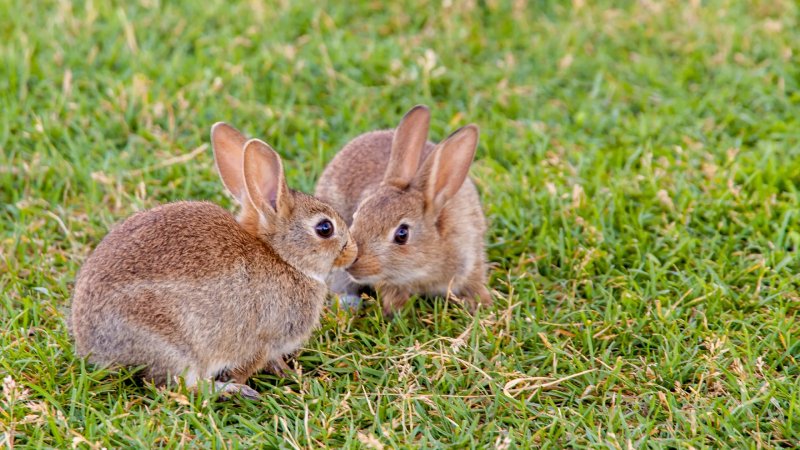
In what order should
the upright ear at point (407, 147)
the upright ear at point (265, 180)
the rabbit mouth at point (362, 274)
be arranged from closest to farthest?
the upright ear at point (265, 180)
the rabbit mouth at point (362, 274)
the upright ear at point (407, 147)

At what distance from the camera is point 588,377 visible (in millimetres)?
4242

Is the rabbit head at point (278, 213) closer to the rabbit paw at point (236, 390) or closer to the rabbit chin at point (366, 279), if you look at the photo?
the rabbit chin at point (366, 279)

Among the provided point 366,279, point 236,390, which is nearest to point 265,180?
point 366,279

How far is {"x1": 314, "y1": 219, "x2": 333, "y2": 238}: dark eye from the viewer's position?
4.54 meters

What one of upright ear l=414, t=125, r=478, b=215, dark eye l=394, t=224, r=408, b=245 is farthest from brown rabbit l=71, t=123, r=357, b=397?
upright ear l=414, t=125, r=478, b=215

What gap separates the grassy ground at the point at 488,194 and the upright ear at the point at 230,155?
76 centimetres

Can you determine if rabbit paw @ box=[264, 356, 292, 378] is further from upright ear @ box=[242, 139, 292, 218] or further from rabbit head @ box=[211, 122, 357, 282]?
upright ear @ box=[242, 139, 292, 218]

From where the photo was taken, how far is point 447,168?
16.4 feet

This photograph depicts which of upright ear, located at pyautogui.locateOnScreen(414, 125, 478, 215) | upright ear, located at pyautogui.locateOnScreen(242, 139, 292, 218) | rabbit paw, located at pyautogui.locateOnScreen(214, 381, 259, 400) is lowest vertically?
rabbit paw, located at pyautogui.locateOnScreen(214, 381, 259, 400)

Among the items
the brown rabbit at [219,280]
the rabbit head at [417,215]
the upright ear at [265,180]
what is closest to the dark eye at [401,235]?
the rabbit head at [417,215]

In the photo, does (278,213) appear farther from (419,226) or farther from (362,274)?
(419,226)

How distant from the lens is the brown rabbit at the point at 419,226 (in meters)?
4.84

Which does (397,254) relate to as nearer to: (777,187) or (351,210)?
(351,210)

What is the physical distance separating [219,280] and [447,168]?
4.71ft
